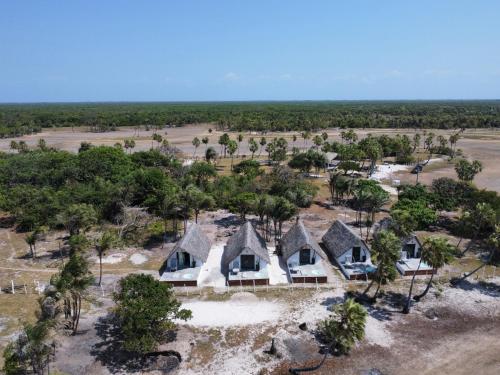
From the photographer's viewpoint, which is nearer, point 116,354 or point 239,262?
point 116,354

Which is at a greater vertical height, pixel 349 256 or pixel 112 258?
pixel 349 256

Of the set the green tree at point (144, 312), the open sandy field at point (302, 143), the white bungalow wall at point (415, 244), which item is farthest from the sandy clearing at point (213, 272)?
the open sandy field at point (302, 143)

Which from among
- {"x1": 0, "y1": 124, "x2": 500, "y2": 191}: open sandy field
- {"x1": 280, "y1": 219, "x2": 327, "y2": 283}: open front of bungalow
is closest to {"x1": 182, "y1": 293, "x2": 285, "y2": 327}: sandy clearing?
{"x1": 280, "y1": 219, "x2": 327, "y2": 283}: open front of bungalow

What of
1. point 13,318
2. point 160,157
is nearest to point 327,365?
point 13,318

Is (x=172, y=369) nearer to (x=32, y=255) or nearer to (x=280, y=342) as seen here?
(x=280, y=342)

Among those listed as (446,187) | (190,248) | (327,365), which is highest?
(446,187)

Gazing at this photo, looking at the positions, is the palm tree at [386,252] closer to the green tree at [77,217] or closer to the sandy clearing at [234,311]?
the sandy clearing at [234,311]

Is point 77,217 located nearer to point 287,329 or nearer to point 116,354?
point 116,354

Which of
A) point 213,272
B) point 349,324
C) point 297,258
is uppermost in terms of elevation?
point 349,324

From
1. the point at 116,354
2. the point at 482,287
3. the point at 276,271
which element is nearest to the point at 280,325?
the point at 276,271
